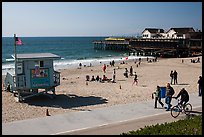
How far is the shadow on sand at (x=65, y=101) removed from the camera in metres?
16.2

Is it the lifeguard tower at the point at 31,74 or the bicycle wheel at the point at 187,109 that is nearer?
the bicycle wheel at the point at 187,109

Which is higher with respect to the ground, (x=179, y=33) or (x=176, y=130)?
(x=179, y=33)

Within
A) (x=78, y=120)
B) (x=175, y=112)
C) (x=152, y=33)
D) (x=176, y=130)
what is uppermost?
(x=152, y=33)

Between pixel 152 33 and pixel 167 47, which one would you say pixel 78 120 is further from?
pixel 152 33

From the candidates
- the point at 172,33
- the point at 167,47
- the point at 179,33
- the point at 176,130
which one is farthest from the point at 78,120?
the point at 172,33

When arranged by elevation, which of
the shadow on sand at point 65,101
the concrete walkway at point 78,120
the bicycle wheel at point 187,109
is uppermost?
the bicycle wheel at point 187,109

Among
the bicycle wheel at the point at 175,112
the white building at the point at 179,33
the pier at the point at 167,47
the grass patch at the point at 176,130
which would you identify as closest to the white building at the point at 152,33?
the white building at the point at 179,33

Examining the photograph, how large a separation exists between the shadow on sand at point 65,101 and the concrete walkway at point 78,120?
2.55 metres

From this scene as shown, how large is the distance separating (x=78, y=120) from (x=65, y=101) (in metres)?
5.48

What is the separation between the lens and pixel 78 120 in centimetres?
1213

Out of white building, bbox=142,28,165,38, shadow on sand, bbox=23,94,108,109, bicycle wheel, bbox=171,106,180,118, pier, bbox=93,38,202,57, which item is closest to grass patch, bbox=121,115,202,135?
bicycle wheel, bbox=171,106,180,118

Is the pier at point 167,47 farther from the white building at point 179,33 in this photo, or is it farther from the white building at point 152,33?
the white building at point 152,33

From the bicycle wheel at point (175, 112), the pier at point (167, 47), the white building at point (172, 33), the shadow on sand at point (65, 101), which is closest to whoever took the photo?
the bicycle wheel at point (175, 112)

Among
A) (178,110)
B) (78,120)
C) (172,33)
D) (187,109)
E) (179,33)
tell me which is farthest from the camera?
(172,33)
